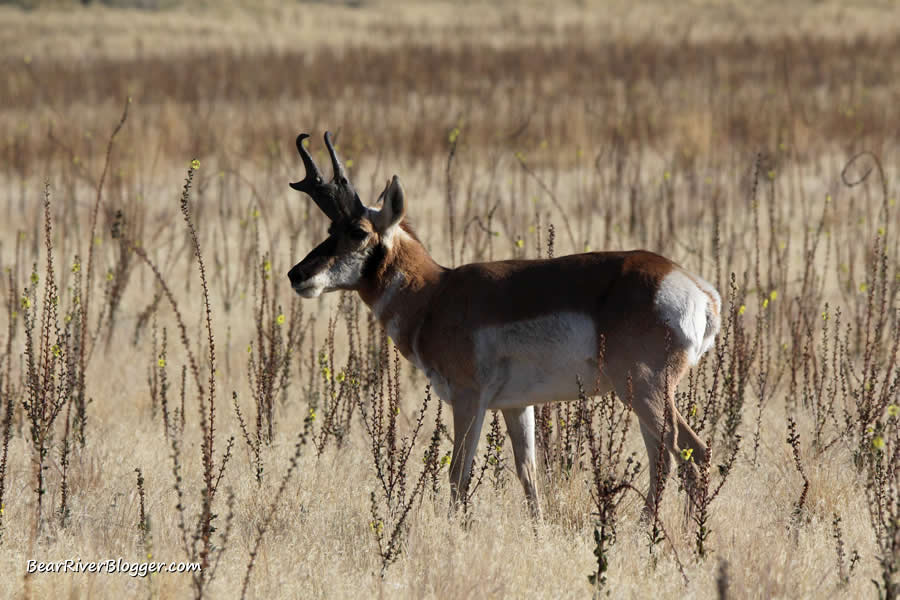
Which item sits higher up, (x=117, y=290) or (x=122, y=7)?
(x=122, y=7)

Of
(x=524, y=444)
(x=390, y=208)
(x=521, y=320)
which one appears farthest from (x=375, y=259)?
(x=524, y=444)

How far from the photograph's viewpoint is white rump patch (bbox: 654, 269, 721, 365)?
464 cm

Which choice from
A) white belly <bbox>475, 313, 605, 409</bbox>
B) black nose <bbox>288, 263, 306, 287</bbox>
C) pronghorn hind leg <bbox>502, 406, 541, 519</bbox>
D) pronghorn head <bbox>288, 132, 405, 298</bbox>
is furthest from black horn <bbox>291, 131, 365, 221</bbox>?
pronghorn hind leg <bbox>502, 406, 541, 519</bbox>

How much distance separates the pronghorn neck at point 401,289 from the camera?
5.22 metres

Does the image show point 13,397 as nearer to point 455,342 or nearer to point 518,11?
point 455,342

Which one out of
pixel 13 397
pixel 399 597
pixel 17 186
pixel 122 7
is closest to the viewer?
pixel 399 597

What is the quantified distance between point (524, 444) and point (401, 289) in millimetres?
896

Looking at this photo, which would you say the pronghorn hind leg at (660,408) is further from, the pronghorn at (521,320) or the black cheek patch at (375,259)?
the black cheek patch at (375,259)

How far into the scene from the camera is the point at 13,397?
19.7 ft

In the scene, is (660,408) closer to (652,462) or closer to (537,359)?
(652,462)

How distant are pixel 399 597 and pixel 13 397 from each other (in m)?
2.88

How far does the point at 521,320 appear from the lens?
483cm

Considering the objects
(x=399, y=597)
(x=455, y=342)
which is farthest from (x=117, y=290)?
(x=399, y=597)

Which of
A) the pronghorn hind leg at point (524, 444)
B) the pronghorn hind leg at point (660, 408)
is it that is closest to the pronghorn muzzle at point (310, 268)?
the pronghorn hind leg at point (524, 444)
